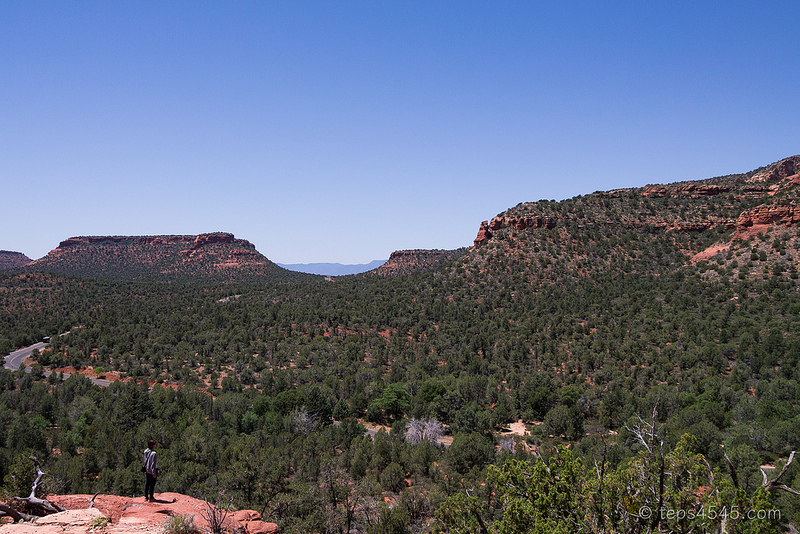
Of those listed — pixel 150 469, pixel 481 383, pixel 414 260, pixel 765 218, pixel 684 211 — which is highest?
pixel 684 211

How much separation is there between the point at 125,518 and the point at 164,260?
510 ft

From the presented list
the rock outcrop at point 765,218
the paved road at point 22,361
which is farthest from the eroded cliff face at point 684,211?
the paved road at point 22,361

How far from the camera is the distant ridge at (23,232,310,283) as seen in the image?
132m

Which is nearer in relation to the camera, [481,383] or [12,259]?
[481,383]

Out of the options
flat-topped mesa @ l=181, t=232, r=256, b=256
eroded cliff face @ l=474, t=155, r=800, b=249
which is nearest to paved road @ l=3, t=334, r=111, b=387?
eroded cliff face @ l=474, t=155, r=800, b=249

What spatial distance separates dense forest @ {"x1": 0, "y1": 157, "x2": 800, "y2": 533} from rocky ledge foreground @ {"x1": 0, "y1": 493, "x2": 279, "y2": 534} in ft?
9.50

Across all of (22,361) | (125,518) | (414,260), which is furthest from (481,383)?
(414,260)

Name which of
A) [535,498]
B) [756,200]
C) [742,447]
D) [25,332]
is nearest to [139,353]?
[25,332]

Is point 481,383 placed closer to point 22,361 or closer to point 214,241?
point 22,361

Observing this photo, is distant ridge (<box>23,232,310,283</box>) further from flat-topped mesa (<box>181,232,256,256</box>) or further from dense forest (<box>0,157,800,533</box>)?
dense forest (<box>0,157,800,533</box>)

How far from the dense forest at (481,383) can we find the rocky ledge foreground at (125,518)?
9.50 ft

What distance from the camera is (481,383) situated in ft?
138

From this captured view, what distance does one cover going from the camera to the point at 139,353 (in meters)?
57.5

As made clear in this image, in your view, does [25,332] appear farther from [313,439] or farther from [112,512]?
[112,512]
